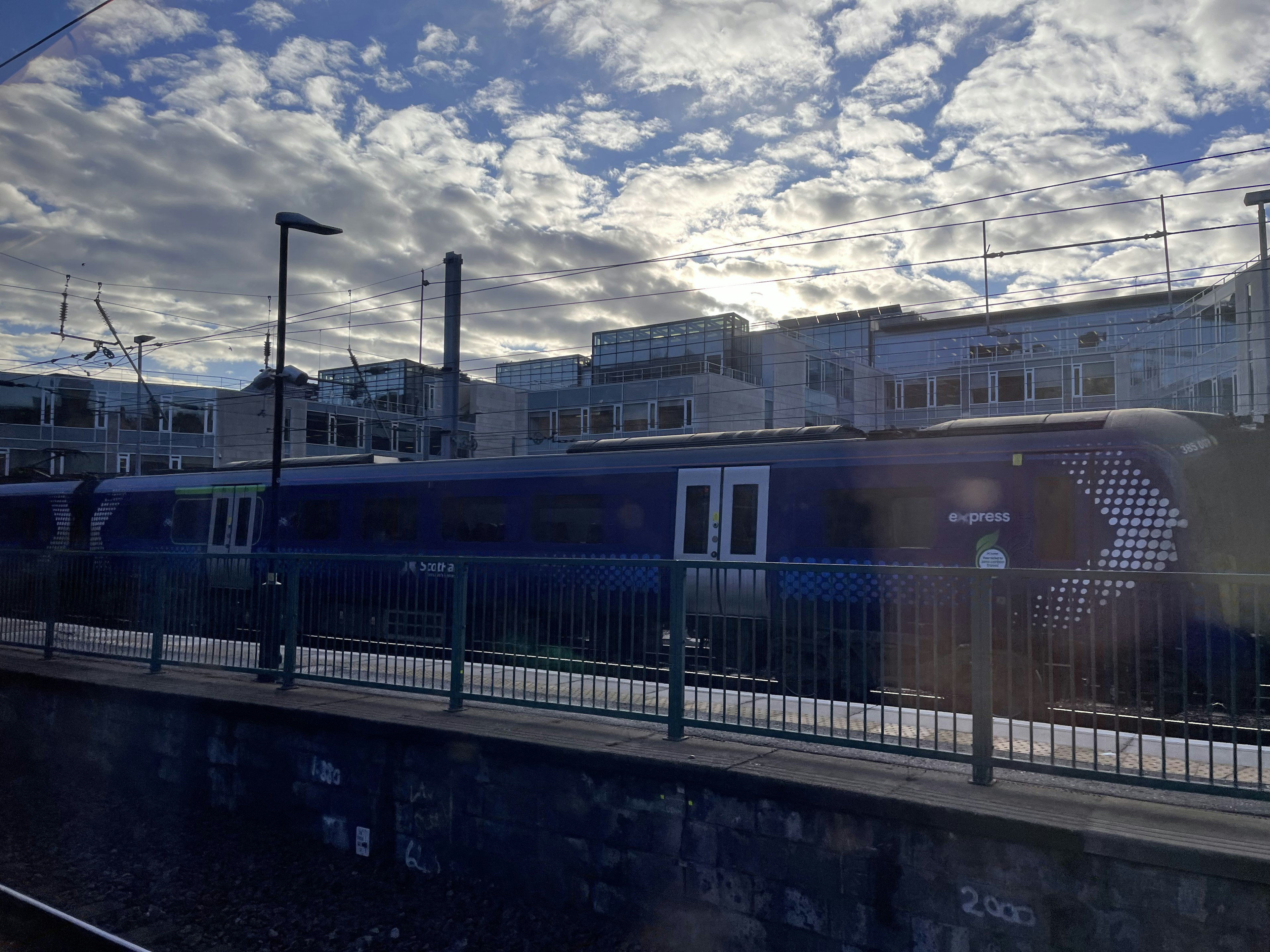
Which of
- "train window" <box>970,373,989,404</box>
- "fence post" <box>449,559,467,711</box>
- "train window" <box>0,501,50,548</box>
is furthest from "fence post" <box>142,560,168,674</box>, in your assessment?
"train window" <box>970,373,989,404</box>

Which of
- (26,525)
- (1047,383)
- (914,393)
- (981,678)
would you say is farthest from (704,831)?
(914,393)

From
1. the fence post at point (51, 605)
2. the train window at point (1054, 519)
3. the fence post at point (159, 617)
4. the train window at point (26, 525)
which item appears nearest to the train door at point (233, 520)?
the fence post at point (51, 605)

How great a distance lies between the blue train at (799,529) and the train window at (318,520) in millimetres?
31

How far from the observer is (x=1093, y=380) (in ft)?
158

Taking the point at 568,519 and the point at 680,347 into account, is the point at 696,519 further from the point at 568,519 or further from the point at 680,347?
the point at 680,347

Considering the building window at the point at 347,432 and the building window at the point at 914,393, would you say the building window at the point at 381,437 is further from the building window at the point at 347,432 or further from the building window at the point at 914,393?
the building window at the point at 914,393

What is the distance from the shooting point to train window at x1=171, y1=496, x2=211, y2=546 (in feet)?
61.6

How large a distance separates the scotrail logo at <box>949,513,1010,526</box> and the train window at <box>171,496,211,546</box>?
14.4 metres

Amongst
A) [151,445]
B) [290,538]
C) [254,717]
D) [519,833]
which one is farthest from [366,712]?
[151,445]

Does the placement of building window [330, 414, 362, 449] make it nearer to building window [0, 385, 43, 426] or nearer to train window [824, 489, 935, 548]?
building window [0, 385, 43, 426]

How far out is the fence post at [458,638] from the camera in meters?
7.39

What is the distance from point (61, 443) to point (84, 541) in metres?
46.6

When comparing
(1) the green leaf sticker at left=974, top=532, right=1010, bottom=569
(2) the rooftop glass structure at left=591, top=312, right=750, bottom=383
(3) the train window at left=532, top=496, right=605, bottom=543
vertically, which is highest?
(2) the rooftop glass structure at left=591, top=312, right=750, bottom=383

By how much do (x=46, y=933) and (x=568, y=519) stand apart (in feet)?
29.1
